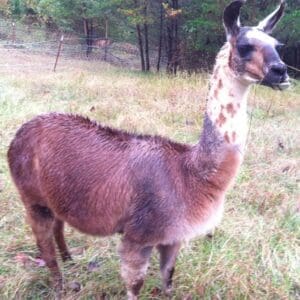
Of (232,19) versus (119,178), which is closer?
(232,19)

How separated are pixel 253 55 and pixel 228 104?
305 millimetres

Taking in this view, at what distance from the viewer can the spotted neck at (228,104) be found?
269 cm

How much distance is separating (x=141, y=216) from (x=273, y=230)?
1766mm

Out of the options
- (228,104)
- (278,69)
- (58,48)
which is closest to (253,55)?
(278,69)

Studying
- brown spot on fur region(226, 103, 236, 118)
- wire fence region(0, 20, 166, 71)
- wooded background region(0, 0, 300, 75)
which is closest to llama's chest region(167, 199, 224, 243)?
brown spot on fur region(226, 103, 236, 118)

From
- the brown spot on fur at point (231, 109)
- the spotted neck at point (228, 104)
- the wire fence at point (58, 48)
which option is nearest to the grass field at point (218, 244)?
the spotted neck at point (228, 104)

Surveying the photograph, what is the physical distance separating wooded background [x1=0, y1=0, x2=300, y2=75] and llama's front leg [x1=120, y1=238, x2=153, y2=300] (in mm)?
12414

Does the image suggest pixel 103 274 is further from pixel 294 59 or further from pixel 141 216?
pixel 294 59

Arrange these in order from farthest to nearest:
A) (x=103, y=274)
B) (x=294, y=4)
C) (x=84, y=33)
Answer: (x=84, y=33)
(x=294, y=4)
(x=103, y=274)

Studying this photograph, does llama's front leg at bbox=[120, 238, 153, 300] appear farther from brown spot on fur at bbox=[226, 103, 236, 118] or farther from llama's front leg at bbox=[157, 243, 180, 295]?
Result: brown spot on fur at bbox=[226, 103, 236, 118]

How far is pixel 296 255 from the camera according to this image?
3.77m

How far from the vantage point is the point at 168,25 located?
65.6ft

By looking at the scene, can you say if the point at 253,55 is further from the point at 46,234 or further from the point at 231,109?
the point at 46,234

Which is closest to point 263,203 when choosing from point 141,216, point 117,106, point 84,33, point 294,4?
point 141,216
